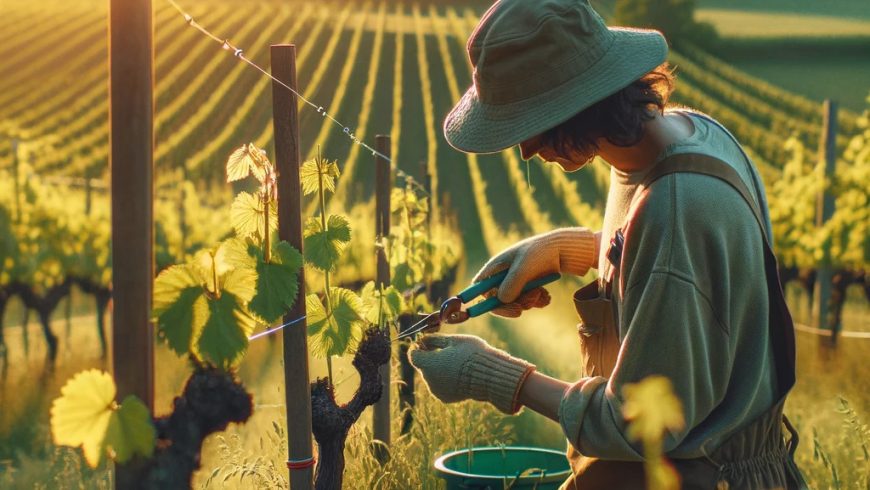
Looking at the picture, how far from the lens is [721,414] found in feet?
6.34

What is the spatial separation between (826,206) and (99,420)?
831 cm

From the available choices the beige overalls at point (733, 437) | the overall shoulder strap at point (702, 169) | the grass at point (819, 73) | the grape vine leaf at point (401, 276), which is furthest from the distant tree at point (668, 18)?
the overall shoulder strap at point (702, 169)

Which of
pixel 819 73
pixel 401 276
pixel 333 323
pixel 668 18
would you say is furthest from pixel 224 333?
pixel 668 18

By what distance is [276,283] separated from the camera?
208 cm

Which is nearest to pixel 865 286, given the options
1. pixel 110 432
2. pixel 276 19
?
pixel 110 432

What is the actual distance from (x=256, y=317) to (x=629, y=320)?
0.70 metres

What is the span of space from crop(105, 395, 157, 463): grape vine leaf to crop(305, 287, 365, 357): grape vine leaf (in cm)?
121

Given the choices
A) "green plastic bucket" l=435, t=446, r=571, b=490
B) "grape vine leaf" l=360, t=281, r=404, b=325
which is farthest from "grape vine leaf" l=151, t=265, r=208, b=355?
"green plastic bucket" l=435, t=446, r=571, b=490

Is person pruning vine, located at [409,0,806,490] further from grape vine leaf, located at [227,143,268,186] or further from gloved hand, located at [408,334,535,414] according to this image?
grape vine leaf, located at [227,143,268,186]

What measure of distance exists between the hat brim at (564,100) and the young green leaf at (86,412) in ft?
2.64

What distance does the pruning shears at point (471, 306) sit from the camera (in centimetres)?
242

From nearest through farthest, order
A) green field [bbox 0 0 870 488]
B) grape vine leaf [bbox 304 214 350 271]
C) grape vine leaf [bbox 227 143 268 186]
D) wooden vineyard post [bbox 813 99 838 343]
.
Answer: grape vine leaf [bbox 227 143 268 186] → grape vine leaf [bbox 304 214 350 271] → green field [bbox 0 0 870 488] → wooden vineyard post [bbox 813 99 838 343]

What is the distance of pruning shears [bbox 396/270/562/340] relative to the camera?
2.42 m

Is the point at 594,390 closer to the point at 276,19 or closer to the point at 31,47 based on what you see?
the point at 31,47
